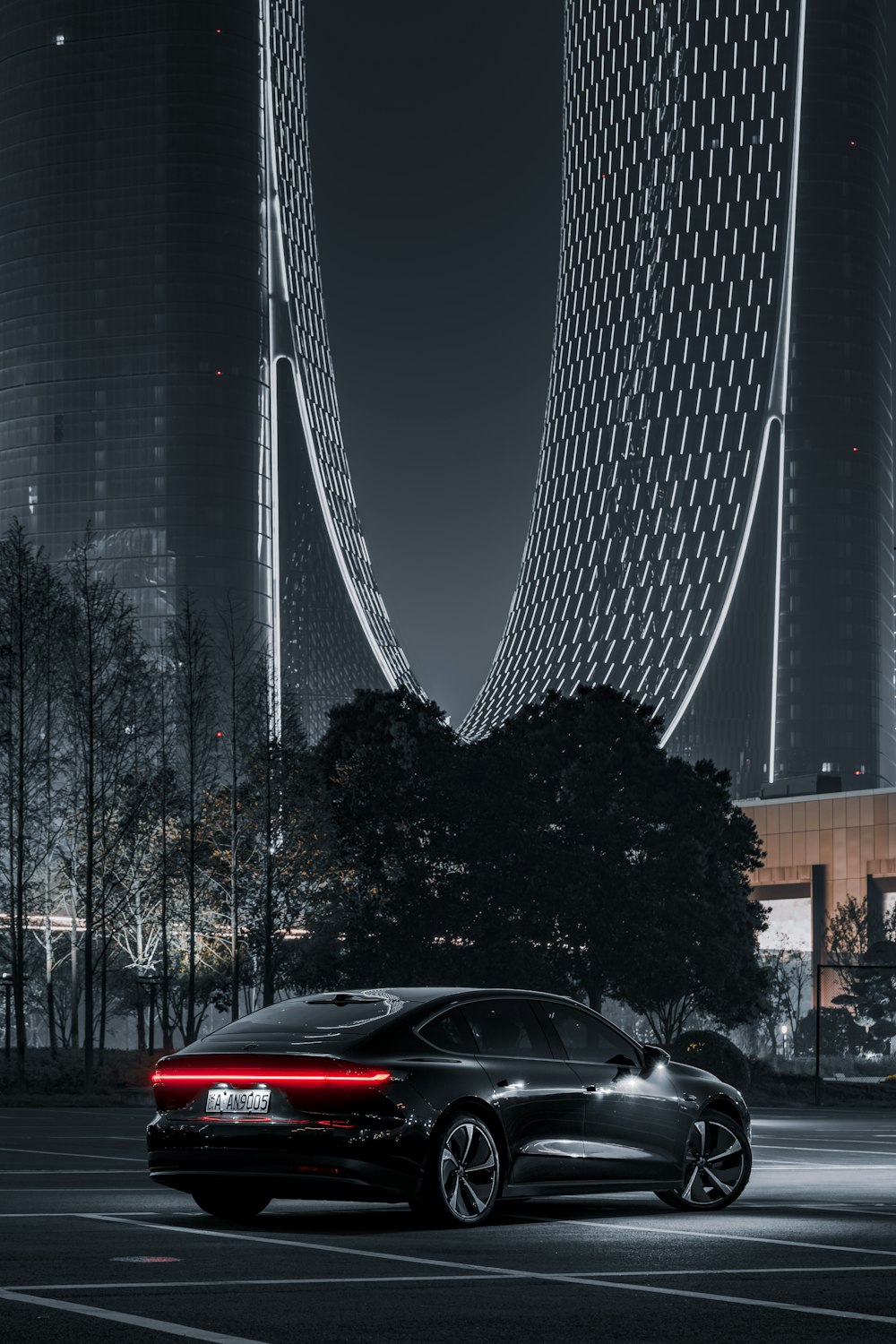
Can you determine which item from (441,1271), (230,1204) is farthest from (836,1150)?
(441,1271)

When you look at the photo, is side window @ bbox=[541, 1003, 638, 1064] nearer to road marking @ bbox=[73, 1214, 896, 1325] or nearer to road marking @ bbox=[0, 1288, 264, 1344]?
road marking @ bbox=[73, 1214, 896, 1325]

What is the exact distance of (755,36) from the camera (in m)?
175

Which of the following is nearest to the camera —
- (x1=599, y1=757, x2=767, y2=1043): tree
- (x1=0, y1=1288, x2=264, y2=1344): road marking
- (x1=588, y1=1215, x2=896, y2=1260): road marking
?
(x1=0, y1=1288, x2=264, y2=1344): road marking

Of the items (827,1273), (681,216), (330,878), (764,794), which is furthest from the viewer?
(681,216)

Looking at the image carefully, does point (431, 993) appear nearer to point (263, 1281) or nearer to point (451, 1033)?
point (451, 1033)

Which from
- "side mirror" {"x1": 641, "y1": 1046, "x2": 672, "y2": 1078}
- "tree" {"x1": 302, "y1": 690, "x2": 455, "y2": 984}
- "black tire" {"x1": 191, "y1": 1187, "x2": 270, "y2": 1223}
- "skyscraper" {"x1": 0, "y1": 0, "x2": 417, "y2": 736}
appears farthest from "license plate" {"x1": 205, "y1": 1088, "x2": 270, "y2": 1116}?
"skyscraper" {"x1": 0, "y1": 0, "x2": 417, "y2": 736}

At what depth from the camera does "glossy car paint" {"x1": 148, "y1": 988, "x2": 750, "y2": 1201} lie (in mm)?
12031

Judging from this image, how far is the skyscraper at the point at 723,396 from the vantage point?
159875 millimetres

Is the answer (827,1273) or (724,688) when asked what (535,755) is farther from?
(724,688)

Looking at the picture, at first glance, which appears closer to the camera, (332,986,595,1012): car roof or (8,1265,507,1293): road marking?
(8,1265,507,1293): road marking

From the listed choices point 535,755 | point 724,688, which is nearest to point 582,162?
point 724,688

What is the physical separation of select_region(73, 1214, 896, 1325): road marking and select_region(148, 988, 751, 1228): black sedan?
1.17 ft

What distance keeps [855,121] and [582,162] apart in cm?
2907

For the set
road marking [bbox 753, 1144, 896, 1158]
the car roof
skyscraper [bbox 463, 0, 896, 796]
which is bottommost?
road marking [bbox 753, 1144, 896, 1158]
